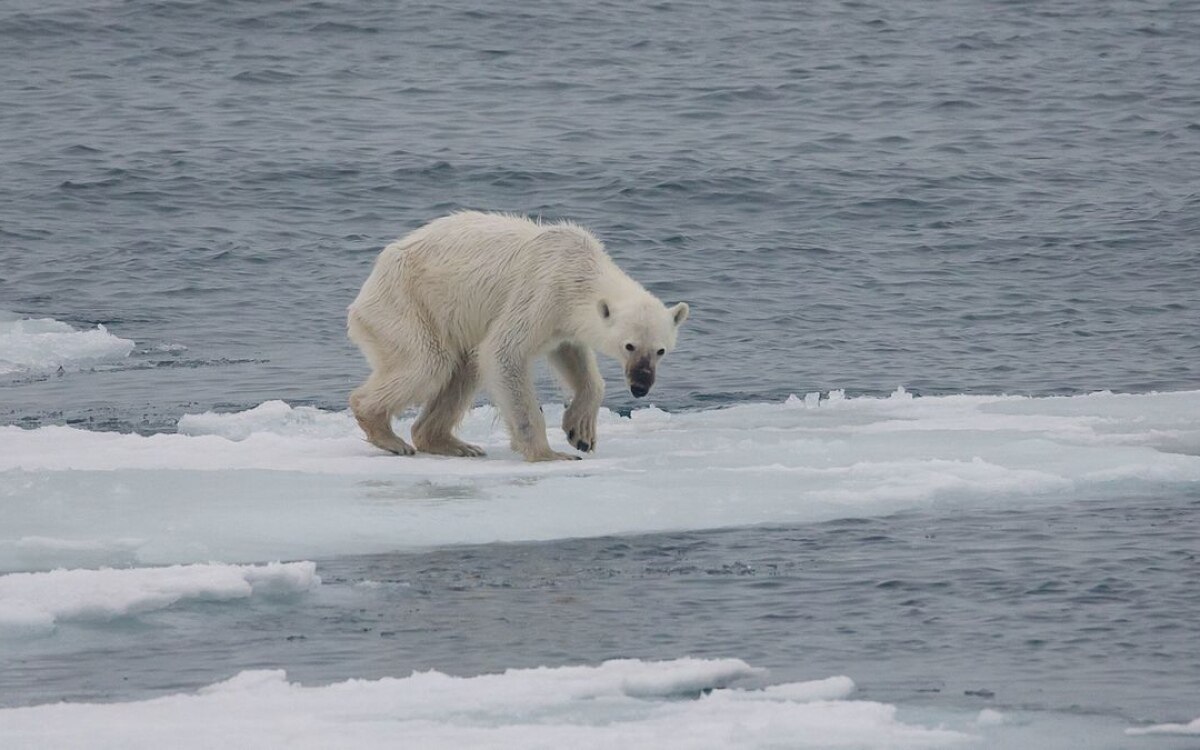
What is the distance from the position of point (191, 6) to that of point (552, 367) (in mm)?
19570

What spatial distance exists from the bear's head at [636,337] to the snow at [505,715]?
9.47 ft

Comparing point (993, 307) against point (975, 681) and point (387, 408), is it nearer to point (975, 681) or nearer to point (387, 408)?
point (387, 408)

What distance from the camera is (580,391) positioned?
9609mm

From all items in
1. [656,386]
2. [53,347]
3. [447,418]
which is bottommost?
[53,347]

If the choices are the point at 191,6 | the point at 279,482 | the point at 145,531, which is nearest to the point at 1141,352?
the point at 279,482

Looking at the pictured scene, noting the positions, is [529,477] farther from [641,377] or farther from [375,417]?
[375,417]

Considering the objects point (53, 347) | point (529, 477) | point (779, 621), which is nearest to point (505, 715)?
point (779, 621)

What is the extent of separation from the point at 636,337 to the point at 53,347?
21.2 feet

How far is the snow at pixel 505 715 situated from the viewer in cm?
535

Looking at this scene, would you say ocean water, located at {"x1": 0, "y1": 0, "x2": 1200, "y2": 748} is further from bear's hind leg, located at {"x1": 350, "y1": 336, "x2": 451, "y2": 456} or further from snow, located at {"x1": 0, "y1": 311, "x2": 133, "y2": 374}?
bear's hind leg, located at {"x1": 350, "y1": 336, "x2": 451, "y2": 456}

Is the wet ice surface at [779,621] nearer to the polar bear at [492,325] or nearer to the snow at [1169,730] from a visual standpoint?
the snow at [1169,730]

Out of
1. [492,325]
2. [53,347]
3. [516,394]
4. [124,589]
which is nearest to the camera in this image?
[124,589]

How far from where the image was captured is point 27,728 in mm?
5414

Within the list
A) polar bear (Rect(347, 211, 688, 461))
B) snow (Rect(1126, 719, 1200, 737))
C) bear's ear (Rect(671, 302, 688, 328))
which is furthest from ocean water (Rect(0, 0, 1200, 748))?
bear's ear (Rect(671, 302, 688, 328))
